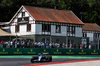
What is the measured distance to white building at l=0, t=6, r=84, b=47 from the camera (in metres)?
53.4

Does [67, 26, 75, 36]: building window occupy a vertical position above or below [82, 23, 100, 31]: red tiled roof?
below

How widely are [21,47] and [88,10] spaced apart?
144ft

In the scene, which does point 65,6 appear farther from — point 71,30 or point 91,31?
Result: point 71,30

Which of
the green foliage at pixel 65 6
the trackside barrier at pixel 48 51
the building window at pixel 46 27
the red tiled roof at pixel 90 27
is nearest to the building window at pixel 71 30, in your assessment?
the building window at pixel 46 27

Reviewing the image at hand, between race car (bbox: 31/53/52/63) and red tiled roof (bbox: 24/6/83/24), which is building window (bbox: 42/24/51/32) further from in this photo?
race car (bbox: 31/53/52/63)

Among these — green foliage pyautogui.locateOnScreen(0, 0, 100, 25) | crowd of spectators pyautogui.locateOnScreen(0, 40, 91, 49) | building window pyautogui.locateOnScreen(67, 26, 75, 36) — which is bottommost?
crowd of spectators pyautogui.locateOnScreen(0, 40, 91, 49)

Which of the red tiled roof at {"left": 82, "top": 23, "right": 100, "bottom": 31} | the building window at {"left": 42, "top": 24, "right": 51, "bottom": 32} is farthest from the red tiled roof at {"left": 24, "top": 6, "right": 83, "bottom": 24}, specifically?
the red tiled roof at {"left": 82, "top": 23, "right": 100, "bottom": 31}

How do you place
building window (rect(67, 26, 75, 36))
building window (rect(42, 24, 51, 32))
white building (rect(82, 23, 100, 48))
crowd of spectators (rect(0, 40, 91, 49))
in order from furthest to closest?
white building (rect(82, 23, 100, 48))
building window (rect(67, 26, 75, 36))
building window (rect(42, 24, 51, 32))
crowd of spectators (rect(0, 40, 91, 49))

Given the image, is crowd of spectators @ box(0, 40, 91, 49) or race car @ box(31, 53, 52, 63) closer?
race car @ box(31, 53, 52, 63)

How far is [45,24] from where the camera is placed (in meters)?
54.4

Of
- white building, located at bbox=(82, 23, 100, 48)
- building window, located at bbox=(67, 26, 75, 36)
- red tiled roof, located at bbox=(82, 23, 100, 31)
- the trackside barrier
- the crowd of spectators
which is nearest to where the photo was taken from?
the trackside barrier

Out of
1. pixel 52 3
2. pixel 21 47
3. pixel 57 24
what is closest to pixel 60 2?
pixel 52 3

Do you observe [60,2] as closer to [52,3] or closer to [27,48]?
[52,3]

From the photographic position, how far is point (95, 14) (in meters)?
78.5
